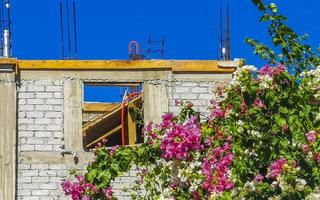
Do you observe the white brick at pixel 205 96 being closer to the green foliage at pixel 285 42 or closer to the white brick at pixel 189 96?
the white brick at pixel 189 96

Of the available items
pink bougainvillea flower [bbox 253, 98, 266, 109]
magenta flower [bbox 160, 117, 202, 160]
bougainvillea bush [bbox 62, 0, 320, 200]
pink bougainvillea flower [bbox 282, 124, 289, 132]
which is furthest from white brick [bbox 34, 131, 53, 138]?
pink bougainvillea flower [bbox 282, 124, 289, 132]

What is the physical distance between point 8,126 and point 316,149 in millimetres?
9527

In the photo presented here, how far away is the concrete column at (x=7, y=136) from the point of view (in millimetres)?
18328

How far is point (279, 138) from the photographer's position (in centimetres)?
1041

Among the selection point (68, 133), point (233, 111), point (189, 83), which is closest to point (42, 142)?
point (68, 133)

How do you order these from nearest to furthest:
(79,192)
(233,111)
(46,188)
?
1. (233,111)
2. (79,192)
3. (46,188)

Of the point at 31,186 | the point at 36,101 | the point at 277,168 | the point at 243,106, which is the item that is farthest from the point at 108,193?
the point at 36,101

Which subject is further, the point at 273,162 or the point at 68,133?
the point at 68,133

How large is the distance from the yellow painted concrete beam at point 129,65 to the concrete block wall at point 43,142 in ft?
1.00

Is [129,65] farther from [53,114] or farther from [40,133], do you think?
[40,133]

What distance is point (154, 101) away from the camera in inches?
744

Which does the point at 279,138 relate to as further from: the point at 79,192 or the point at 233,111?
the point at 79,192

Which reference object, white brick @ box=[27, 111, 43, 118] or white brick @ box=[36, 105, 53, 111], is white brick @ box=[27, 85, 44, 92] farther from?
white brick @ box=[27, 111, 43, 118]

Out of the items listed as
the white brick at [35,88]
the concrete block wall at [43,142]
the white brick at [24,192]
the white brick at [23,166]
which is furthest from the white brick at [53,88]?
the white brick at [24,192]
